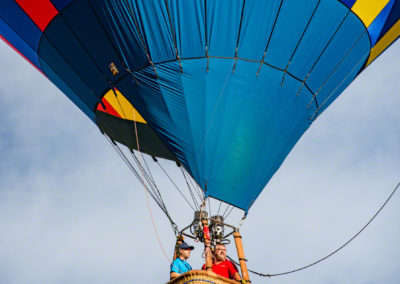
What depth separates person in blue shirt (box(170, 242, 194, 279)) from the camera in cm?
676

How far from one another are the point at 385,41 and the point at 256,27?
2.39 metres

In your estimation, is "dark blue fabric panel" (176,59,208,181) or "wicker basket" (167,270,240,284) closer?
"wicker basket" (167,270,240,284)

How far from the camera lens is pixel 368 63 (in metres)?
9.29

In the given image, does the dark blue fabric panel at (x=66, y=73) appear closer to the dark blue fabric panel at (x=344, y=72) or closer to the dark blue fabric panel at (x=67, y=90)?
the dark blue fabric panel at (x=67, y=90)

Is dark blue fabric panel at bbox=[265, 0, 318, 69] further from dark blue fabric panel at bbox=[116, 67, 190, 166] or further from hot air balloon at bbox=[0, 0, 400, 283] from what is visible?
dark blue fabric panel at bbox=[116, 67, 190, 166]

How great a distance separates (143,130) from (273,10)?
2.91 meters

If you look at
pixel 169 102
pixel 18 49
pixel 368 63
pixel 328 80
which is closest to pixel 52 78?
pixel 18 49

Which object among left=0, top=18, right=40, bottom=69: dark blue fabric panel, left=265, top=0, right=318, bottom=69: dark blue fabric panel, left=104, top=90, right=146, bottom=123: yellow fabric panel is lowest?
left=265, top=0, right=318, bottom=69: dark blue fabric panel

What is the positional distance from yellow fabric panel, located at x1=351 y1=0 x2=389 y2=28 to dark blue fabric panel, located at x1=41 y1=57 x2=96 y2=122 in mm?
3830

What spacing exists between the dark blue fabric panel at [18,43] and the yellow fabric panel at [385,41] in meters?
4.81

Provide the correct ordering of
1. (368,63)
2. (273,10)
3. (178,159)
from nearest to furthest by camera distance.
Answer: (273,10)
(178,159)
(368,63)

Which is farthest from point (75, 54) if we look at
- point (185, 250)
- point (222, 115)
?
point (185, 250)

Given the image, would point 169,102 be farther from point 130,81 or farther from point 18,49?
point 18,49

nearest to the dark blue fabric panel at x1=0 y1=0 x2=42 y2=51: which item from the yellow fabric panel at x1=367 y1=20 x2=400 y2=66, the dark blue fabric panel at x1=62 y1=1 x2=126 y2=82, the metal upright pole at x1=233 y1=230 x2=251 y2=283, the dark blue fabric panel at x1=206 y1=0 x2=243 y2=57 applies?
the dark blue fabric panel at x1=62 y1=1 x2=126 y2=82
